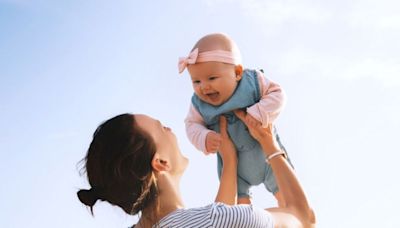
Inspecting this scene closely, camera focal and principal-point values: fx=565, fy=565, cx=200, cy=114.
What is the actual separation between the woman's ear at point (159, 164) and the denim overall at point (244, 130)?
1.02 m

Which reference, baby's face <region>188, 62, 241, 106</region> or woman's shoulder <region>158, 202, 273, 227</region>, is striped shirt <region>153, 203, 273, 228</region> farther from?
baby's face <region>188, 62, 241, 106</region>

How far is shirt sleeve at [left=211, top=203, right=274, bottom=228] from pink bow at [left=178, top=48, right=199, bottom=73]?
1.43 meters

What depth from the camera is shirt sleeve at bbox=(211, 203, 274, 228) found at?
266cm

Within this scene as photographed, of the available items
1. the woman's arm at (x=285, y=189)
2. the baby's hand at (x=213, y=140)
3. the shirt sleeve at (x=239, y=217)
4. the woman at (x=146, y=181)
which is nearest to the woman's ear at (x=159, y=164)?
the woman at (x=146, y=181)

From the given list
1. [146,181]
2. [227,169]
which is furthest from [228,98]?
[146,181]

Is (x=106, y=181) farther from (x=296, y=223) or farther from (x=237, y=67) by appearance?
(x=237, y=67)

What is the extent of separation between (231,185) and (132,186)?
3.48ft

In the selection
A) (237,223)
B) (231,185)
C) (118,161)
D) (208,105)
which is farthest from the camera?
(208,105)

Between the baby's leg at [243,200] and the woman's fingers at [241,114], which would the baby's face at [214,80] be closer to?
the woman's fingers at [241,114]

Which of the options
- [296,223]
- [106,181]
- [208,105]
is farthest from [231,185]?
[106,181]

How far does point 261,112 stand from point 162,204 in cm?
119

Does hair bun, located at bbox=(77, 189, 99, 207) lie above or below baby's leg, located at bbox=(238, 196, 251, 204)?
above

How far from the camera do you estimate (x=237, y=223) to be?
2.66m

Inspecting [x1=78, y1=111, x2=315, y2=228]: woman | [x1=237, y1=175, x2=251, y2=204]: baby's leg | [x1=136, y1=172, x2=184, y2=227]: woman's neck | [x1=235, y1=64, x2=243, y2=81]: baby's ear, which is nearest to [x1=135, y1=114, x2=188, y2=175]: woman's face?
[x1=78, y1=111, x2=315, y2=228]: woman
